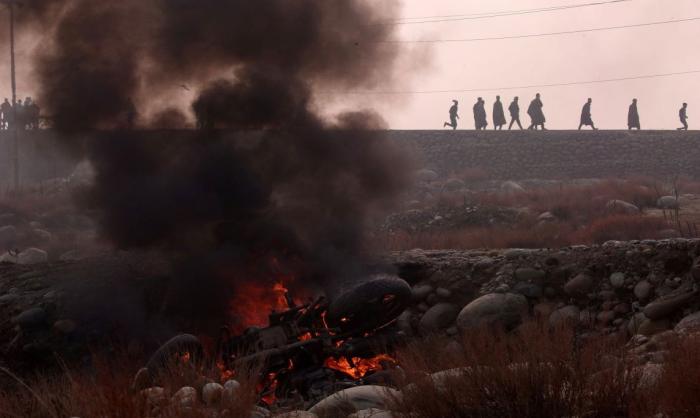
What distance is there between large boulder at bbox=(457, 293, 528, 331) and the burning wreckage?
848mm

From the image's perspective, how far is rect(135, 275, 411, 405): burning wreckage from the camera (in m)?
9.36

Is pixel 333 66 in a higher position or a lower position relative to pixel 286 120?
higher

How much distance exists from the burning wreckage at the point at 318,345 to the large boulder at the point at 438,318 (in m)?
0.48

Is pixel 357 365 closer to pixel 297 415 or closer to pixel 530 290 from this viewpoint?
pixel 530 290

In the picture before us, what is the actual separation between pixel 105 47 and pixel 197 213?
11.8 feet

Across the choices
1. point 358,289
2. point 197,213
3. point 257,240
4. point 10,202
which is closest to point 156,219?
point 197,213

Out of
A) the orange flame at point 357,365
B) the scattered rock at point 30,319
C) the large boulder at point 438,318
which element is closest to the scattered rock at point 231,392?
the orange flame at point 357,365

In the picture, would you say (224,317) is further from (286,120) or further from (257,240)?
(286,120)

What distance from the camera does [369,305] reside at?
1052cm

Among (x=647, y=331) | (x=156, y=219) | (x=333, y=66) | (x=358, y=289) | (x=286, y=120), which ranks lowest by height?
(x=647, y=331)

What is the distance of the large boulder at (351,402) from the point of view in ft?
22.0

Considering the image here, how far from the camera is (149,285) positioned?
494 inches

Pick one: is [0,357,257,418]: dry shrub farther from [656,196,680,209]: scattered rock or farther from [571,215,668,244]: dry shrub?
[656,196,680,209]: scattered rock

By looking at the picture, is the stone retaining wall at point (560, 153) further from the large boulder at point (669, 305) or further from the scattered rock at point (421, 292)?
the large boulder at point (669, 305)
